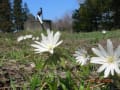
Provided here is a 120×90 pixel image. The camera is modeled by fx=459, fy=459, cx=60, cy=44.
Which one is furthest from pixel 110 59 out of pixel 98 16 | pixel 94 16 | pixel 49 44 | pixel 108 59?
pixel 98 16

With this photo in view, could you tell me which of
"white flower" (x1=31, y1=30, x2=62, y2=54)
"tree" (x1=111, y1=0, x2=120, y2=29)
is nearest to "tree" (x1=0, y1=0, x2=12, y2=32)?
"tree" (x1=111, y1=0, x2=120, y2=29)

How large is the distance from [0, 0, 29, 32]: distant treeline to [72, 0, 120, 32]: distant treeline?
15260 mm

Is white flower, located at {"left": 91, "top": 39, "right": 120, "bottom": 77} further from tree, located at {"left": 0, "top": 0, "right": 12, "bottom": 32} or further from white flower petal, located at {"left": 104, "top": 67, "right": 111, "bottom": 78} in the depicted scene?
tree, located at {"left": 0, "top": 0, "right": 12, "bottom": 32}

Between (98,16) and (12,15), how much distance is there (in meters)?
23.8

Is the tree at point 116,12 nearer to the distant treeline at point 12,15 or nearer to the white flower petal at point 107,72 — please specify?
the distant treeline at point 12,15

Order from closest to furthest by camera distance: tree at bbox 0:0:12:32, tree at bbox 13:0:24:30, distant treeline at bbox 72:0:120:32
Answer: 1. distant treeline at bbox 72:0:120:32
2. tree at bbox 0:0:12:32
3. tree at bbox 13:0:24:30

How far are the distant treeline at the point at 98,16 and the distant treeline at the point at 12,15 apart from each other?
15260 mm

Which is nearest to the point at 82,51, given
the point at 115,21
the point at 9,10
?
the point at 115,21

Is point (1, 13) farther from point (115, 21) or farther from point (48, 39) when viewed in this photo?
point (48, 39)

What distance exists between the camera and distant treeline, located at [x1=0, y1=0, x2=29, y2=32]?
5535 cm

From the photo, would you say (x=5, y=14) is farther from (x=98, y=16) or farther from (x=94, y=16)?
(x=94, y=16)

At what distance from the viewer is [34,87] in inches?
80.4

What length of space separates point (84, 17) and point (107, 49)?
123ft

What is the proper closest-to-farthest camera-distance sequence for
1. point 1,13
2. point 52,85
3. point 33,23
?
point 52,85, point 33,23, point 1,13
